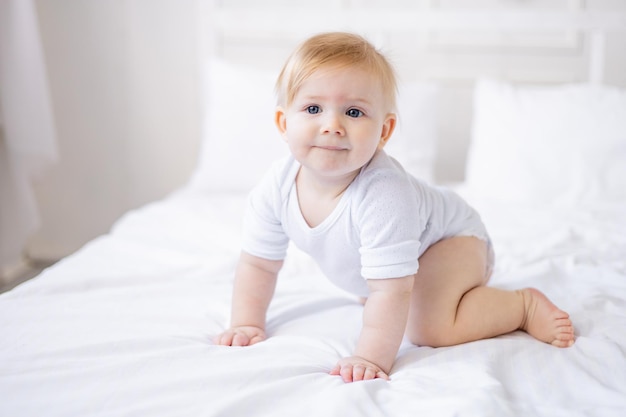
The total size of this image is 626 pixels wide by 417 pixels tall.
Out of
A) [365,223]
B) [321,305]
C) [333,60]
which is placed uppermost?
[333,60]

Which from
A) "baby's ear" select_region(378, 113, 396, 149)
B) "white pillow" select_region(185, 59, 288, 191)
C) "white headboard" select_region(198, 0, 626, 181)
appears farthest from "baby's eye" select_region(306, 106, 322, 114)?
"white headboard" select_region(198, 0, 626, 181)

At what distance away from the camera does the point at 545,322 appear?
3.51 feet

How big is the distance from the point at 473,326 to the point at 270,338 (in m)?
0.32

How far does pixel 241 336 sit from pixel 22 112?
1.51 meters

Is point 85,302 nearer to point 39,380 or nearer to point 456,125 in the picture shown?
point 39,380

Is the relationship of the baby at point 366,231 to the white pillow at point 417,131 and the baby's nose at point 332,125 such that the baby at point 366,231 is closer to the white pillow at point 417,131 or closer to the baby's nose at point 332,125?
the baby's nose at point 332,125

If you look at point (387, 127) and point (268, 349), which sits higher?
point (387, 127)

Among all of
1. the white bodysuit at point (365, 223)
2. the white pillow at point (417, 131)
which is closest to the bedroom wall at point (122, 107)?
the white pillow at point (417, 131)

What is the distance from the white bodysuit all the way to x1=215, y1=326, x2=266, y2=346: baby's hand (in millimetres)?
131

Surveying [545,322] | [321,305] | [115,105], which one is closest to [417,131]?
[321,305]

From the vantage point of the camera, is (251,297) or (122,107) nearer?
(251,297)

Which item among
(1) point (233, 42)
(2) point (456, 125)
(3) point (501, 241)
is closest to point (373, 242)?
(3) point (501, 241)

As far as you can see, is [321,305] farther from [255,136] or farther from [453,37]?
[453,37]

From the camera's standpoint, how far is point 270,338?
1094mm
